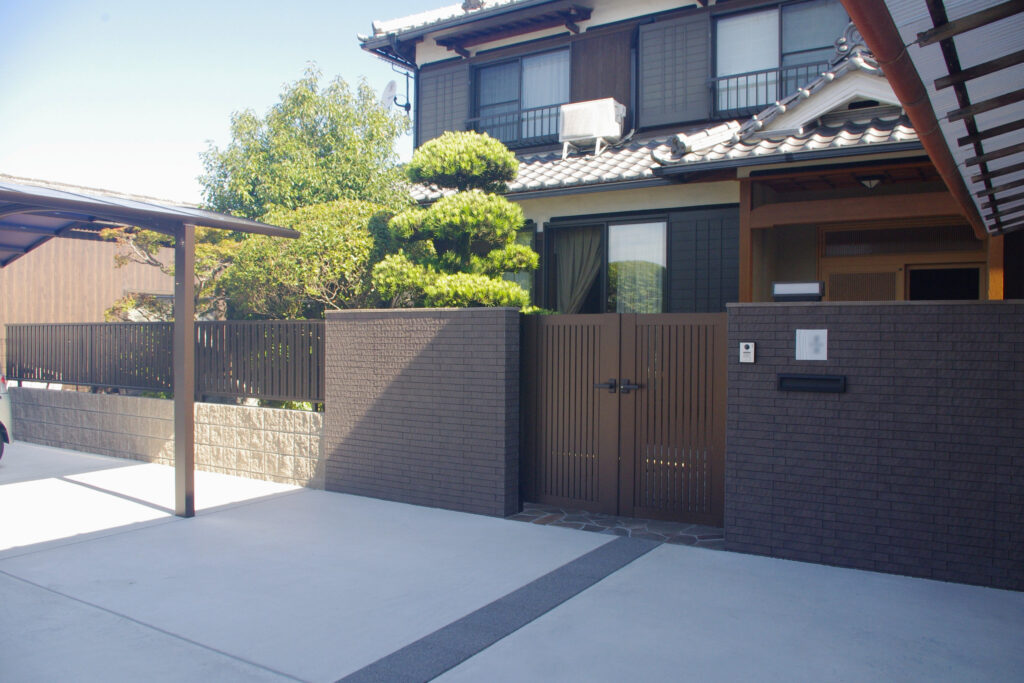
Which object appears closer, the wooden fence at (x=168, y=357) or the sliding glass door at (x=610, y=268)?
the wooden fence at (x=168, y=357)

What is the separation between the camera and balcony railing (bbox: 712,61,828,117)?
34.0ft

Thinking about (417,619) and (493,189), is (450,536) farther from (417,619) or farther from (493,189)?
(493,189)

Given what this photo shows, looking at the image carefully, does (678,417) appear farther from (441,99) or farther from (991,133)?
(441,99)

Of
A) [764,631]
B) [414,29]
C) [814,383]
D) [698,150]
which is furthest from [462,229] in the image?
[414,29]

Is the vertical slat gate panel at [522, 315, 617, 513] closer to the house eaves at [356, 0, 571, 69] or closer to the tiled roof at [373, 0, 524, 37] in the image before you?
the house eaves at [356, 0, 571, 69]

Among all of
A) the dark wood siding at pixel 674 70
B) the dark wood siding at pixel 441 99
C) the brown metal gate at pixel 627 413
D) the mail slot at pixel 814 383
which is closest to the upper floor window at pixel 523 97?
the dark wood siding at pixel 441 99

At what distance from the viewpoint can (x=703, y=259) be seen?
9828 millimetres

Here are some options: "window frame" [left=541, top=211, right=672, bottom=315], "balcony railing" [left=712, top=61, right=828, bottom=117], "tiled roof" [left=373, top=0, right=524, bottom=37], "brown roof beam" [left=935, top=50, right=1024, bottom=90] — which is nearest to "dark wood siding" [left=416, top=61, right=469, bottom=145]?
"tiled roof" [left=373, top=0, right=524, bottom=37]

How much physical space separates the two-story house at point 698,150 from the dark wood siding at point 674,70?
21 mm

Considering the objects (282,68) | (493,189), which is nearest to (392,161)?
(282,68)

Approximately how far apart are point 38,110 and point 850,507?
9.98 metres

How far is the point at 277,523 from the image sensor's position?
6.77 m

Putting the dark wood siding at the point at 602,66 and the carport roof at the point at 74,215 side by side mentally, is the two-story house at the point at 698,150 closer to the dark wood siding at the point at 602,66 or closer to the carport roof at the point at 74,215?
the dark wood siding at the point at 602,66

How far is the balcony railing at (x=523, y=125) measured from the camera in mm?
12320
